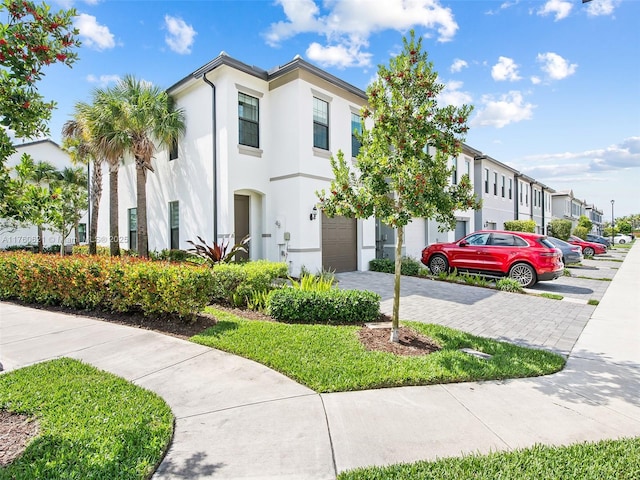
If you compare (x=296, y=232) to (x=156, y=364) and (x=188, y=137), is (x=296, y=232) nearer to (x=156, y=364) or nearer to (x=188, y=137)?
(x=188, y=137)

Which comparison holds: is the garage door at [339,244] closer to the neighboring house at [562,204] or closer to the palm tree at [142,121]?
the palm tree at [142,121]

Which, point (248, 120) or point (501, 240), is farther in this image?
point (248, 120)

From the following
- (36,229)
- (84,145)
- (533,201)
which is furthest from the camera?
(533,201)

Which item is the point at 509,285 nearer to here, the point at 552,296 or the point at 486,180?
the point at 552,296

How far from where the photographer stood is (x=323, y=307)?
6.46 m

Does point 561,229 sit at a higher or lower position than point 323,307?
higher

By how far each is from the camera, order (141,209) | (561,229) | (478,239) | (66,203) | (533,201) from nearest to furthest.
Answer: (478,239), (141,209), (66,203), (561,229), (533,201)

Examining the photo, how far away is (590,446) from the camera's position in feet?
9.04

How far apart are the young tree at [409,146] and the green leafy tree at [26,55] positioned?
3.70 metres

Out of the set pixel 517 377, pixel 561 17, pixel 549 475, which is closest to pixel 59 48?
pixel 549 475

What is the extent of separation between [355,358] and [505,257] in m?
8.91

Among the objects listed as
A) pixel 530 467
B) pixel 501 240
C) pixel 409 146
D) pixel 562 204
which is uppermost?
pixel 562 204

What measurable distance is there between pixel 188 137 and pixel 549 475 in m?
13.1

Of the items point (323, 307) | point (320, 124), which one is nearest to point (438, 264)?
point (320, 124)
